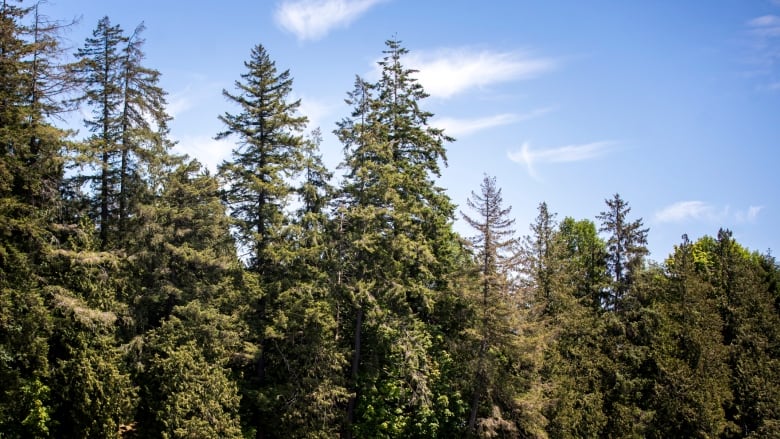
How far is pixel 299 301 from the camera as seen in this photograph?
26656 mm

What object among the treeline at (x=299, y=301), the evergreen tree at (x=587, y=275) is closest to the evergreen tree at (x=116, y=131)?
the treeline at (x=299, y=301)

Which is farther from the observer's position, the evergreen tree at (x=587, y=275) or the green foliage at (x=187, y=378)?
the evergreen tree at (x=587, y=275)

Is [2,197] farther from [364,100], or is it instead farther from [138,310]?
[364,100]

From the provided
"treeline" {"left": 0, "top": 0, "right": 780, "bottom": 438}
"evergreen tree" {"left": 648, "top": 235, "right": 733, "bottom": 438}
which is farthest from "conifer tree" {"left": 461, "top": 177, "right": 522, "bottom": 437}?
"evergreen tree" {"left": 648, "top": 235, "right": 733, "bottom": 438}

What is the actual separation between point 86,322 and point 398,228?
539 inches

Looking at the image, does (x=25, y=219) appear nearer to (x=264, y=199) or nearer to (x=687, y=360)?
(x=264, y=199)

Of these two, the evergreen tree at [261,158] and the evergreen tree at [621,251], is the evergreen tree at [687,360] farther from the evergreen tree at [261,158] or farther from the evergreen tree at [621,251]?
the evergreen tree at [261,158]

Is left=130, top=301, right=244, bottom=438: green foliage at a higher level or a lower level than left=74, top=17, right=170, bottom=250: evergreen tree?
lower

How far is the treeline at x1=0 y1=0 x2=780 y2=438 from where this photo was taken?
23000 mm

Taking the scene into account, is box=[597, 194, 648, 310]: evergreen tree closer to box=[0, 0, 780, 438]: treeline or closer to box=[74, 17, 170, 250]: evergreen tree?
box=[0, 0, 780, 438]: treeline

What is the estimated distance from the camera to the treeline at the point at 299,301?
75.5 feet

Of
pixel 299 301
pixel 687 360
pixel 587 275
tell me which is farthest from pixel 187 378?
pixel 687 360

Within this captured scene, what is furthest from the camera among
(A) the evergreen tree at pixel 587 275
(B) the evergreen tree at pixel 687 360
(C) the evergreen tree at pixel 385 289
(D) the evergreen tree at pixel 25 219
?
(A) the evergreen tree at pixel 587 275

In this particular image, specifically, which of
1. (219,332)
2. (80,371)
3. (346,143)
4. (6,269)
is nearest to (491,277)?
(346,143)
